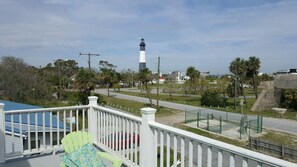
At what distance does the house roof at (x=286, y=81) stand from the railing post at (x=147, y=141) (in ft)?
88.8

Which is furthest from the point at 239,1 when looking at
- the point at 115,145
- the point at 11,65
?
the point at 11,65

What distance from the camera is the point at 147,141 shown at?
117 inches

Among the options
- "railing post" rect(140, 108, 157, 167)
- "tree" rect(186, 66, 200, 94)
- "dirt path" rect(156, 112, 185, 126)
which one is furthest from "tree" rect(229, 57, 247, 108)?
"railing post" rect(140, 108, 157, 167)

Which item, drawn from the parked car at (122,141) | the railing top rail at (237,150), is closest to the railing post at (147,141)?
the railing top rail at (237,150)

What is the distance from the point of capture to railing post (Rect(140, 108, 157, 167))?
297 cm

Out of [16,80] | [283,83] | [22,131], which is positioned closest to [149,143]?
[22,131]

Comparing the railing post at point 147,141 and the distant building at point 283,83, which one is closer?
the railing post at point 147,141

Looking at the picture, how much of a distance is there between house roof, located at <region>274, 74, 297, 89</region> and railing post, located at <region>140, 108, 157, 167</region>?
27.1 meters

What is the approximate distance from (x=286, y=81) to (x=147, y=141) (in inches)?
1102

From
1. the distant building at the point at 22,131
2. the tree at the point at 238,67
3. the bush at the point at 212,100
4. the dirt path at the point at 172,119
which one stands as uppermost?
the tree at the point at 238,67

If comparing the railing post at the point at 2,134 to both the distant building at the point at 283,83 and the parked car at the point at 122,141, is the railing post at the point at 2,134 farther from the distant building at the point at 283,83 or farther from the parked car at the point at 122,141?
the distant building at the point at 283,83

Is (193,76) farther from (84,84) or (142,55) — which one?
(142,55)

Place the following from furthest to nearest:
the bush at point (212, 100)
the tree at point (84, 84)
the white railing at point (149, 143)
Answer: the bush at point (212, 100) → the tree at point (84, 84) → the white railing at point (149, 143)

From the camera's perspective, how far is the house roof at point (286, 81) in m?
26.2
